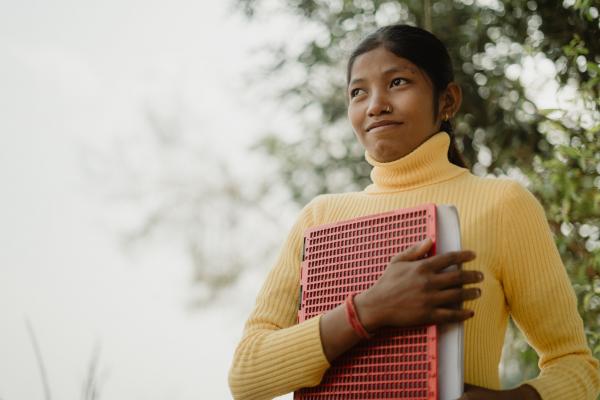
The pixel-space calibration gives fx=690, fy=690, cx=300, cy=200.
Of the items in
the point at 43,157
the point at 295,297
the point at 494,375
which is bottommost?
the point at 494,375

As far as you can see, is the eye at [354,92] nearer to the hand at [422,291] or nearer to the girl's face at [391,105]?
the girl's face at [391,105]

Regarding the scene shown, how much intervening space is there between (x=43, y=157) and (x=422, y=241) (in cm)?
324

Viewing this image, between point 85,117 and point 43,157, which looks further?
point 85,117

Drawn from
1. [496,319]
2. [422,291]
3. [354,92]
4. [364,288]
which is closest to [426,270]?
[422,291]

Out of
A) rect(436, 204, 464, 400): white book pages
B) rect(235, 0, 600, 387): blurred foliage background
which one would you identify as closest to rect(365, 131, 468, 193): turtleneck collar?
rect(436, 204, 464, 400): white book pages

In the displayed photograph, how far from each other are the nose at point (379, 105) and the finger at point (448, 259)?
35 centimetres

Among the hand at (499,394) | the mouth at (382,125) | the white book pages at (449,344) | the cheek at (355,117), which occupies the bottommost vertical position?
the hand at (499,394)

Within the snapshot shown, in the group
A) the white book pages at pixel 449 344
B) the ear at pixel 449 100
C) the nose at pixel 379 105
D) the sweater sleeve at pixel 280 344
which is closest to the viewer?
the white book pages at pixel 449 344

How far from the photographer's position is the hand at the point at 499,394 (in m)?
0.92

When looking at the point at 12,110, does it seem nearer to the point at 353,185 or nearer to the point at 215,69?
the point at 215,69

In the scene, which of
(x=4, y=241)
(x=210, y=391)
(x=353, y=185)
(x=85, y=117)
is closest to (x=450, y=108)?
(x=353, y=185)

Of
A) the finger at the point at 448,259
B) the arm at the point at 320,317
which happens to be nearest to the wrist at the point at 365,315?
the arm at the point at 320,317

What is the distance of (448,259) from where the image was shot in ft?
2.98

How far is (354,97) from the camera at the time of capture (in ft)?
4.09
